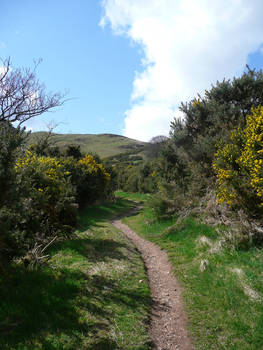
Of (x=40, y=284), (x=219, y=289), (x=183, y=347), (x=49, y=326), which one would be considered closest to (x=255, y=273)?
(x=219, y=289)

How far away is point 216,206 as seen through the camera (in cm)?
915

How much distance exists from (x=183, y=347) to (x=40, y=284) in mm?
3076

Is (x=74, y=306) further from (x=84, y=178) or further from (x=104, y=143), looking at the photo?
(x=104, y=143)

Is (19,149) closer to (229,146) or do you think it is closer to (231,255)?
(231,255)

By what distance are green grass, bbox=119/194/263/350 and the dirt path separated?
0.18 metres

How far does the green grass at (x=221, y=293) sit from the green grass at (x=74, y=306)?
43.4 inches

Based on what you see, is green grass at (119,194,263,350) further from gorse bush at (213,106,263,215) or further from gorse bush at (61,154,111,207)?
gorse bush at (61,154,111,207)

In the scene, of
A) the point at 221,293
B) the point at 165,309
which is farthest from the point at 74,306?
the point at 221,293

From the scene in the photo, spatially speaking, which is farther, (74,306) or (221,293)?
(221,293)

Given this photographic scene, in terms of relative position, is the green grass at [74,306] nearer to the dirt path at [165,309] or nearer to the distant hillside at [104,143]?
the dirt path at [165,309]

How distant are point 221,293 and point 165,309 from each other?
134cm

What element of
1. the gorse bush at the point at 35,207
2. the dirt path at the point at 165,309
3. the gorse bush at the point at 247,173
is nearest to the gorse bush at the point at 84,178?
the gorse bush at the point at 35,207

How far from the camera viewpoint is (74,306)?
171 inches

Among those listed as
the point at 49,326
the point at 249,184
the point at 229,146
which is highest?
the point at 229,146
